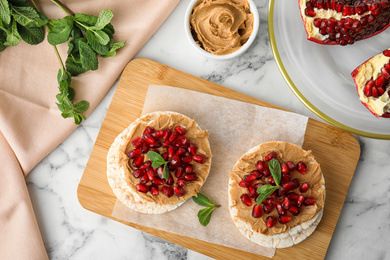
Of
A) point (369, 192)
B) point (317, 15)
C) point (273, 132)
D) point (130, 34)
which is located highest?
point (317, 15)

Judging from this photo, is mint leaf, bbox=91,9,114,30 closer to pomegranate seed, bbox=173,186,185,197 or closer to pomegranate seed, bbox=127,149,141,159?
pomegranate seed, bbox=127,149,141,159

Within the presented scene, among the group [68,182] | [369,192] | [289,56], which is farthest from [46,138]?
[369,192]

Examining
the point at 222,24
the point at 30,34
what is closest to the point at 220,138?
the point at 222,24

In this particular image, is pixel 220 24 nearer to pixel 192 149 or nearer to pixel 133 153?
pixel 192 149

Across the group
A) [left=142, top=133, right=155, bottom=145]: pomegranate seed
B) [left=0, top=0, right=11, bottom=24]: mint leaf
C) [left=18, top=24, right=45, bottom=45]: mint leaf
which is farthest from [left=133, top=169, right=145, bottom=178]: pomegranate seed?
[left=0, top=0, right=11, bottom=24]: mint leaf

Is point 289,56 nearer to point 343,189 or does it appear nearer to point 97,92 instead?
point 343,189

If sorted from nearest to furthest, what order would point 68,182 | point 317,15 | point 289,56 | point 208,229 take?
1. point 317,15
2. point 289,56
3. point 208,229
4. point 68,182

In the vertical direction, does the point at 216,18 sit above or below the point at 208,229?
above
